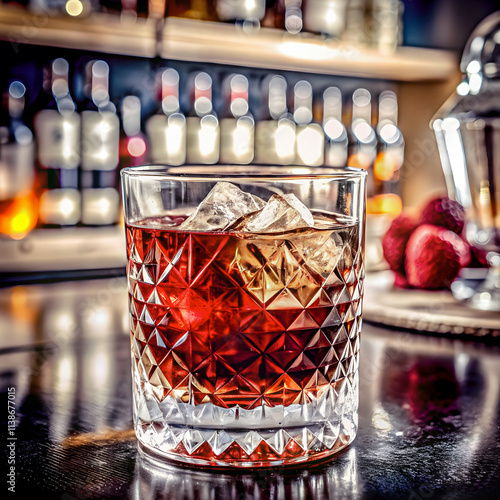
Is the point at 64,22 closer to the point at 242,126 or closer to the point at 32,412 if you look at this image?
the point at 242,126

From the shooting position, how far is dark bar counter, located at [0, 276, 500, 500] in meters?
0.40

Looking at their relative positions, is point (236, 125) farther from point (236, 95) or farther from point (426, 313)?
point (426, 313)

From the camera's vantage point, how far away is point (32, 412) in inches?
21.3

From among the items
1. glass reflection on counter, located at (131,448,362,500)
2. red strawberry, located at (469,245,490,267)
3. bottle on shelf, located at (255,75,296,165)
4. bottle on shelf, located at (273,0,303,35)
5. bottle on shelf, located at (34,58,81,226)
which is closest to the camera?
glass reflection on counter, located at (131,448,362,500)

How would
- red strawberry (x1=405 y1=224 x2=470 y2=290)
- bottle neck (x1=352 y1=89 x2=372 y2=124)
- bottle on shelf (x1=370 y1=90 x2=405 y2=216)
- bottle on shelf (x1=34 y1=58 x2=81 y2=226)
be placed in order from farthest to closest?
1. bottle neck (x1=352 y1=89 x2=372 y2=124)
2. bottle on shelf (x1=370 y1=90 x2=405 y2=216)
3. bottle on shelf (x1=34 y1=58 x2=81 y2=226)
4. red strawberry (x1=405 y1=224 x2=470 y2=290)

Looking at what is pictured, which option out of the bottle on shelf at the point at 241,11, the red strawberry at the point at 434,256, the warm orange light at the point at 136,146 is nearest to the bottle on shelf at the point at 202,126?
the warm orange light at the point at 136,146

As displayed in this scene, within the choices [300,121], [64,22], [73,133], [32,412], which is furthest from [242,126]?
[32,412]

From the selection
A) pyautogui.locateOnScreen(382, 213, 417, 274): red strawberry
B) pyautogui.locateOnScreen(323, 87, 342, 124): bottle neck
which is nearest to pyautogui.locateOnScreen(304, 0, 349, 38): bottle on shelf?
pyautogui.locateOnScreen(323, 87, 342, 124): bottle neck

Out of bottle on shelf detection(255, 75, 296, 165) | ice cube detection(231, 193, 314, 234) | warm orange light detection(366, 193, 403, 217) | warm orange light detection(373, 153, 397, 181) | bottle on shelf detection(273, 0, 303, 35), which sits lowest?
ice cube detection(231, 193, 314, 234)

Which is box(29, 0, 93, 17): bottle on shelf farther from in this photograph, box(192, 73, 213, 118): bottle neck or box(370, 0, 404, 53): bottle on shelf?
box(370, 0, 404, 53): bottle on shelf

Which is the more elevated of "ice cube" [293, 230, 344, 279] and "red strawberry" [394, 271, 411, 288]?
"ice cube" [293, 230, 344, 279]

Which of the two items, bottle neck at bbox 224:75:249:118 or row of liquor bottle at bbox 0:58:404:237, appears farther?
bottle neck at bbox 224:75:249:118

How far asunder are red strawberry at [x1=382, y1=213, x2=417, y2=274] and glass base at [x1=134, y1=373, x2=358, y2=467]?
61 centimetres

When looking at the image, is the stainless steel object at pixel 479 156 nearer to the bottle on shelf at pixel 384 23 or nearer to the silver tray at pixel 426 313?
the silver tray at pixel 426 313
